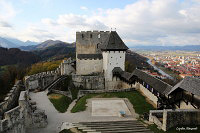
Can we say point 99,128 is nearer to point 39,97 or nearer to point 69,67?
point 39,97

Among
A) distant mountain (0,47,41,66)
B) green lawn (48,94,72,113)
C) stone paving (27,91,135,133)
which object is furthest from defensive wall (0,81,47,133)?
distant mountain (0,47,41,66)

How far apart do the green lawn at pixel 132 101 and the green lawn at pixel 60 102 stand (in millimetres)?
1350

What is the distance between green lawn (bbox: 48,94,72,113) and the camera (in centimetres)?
2027

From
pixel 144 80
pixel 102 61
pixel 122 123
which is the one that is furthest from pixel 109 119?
pixel 102 61

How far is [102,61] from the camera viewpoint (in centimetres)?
3541

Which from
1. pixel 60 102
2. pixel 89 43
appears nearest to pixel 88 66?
pixel 89 43

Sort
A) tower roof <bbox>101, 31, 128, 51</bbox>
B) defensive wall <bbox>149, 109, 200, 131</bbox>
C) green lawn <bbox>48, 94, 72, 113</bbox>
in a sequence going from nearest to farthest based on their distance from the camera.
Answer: defensive wall <bbox>149, 109, 200, 131</bbox>
green lawn <bbox>48, 94, 72, 113</bbox>
tower roof <bbox>101, 31, 128, 51</bbox>

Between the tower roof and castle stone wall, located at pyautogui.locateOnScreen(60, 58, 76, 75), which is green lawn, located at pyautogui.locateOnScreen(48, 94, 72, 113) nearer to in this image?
castle stone wall, located at pyautogui.locateOnScreen(60, 58, 76, 75)

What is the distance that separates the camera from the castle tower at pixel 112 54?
3166cm

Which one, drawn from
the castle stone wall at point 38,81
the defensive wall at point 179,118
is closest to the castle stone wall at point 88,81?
the castle stone wall at point 38,81

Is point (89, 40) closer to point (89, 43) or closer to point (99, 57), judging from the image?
point (89, 43)

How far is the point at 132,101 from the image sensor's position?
22.2m

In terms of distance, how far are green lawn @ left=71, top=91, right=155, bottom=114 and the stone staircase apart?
3.81m

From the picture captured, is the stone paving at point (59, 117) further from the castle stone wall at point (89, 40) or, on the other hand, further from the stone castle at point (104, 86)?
the castle stone wall at point (89, 40)
